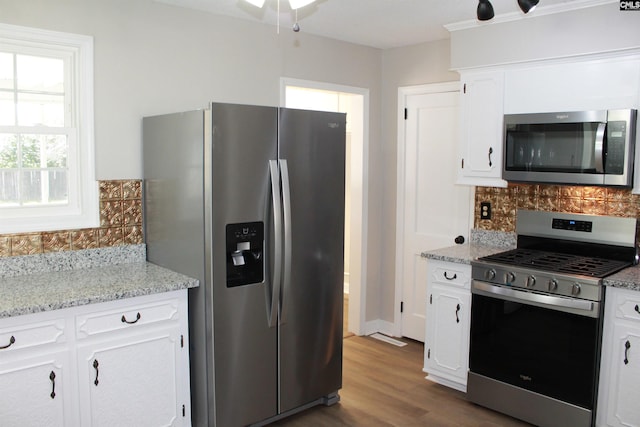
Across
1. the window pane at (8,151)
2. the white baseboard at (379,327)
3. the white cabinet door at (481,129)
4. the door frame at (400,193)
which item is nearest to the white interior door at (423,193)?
the door frame at (400,193)

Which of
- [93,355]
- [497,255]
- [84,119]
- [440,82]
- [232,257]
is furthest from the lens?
[440,82]

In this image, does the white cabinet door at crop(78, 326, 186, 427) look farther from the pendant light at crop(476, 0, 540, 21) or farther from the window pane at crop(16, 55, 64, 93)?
the pendant light at crop(476, 0, 540, 21)

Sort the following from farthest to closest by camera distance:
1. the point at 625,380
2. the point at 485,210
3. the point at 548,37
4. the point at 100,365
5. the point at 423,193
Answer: the point at 423,193 < the point at 485,210 < the point at 548,37 < the point at 625,380 < the point at 100,365

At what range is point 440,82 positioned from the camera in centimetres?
420

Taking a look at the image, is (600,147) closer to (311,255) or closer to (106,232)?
(311,255)

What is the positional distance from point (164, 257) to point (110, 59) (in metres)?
1.17

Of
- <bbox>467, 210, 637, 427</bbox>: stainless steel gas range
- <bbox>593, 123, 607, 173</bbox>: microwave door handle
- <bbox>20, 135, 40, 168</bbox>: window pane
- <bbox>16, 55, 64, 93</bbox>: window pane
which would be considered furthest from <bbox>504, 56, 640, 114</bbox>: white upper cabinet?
<bbox>20, 135, 40, 168</bbox>: window pane

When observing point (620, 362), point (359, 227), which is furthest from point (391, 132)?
point (620, 362)

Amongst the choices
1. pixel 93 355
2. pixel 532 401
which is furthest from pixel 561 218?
pixel 93 355

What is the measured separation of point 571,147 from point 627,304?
3.02 feet

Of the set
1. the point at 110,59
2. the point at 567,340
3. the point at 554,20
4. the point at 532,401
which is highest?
the point at 554,20

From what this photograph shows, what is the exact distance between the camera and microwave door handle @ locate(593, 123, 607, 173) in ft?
9.77

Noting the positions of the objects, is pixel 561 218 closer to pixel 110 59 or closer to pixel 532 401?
pixel 532 401

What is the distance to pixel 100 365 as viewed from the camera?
258 cm
